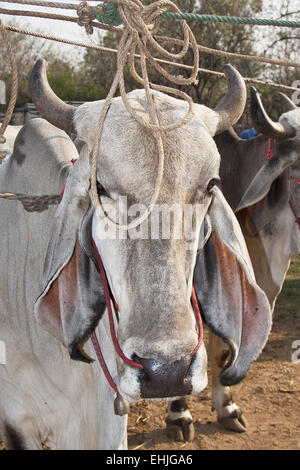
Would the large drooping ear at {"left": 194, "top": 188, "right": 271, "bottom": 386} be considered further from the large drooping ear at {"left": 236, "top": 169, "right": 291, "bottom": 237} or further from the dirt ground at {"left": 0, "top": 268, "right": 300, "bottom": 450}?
the dirt ground at {"left": 0, "top": 268, "right": 300, "bottom": 450}

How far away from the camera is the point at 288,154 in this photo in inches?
144

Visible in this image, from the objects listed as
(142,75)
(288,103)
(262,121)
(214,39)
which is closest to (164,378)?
(142,75)

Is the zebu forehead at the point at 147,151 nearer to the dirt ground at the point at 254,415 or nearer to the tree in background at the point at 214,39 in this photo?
the dirt ground at the point at 254,415

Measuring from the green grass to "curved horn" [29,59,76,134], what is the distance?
4.74 metres

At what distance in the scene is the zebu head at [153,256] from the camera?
156 centimetres

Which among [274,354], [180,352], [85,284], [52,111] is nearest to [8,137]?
[52,111]

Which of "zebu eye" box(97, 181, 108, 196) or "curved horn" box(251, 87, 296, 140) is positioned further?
"curved horn" box(251, 87, 296, 140)

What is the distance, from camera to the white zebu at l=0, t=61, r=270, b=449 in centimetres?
159

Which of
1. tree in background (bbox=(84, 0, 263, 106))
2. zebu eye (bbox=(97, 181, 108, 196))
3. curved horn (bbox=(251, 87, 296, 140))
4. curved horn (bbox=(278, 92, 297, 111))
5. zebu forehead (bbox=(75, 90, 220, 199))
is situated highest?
tree in background (bbox=(84, 0, 263, 106))

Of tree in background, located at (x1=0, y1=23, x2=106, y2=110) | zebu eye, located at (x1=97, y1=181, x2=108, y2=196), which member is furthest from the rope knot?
tree in background, located at (x1=0, y1=23, x2=106, y2=110)

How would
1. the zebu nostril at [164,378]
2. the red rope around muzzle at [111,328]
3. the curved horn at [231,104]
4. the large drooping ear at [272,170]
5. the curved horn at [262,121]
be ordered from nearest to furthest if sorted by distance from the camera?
the zebu nostril at [164,378] < the red rope around muzzle at [111,328] < the curved horn at [231,104] < the curved horn at [262,121] < the large drooping ear at [272,170]

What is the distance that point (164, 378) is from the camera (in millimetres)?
1499

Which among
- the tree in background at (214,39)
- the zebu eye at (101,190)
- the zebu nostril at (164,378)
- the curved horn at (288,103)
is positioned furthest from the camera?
the tree in background at (214,39)

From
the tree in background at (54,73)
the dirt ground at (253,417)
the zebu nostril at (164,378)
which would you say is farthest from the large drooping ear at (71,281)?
the tree in background at (54,73)
